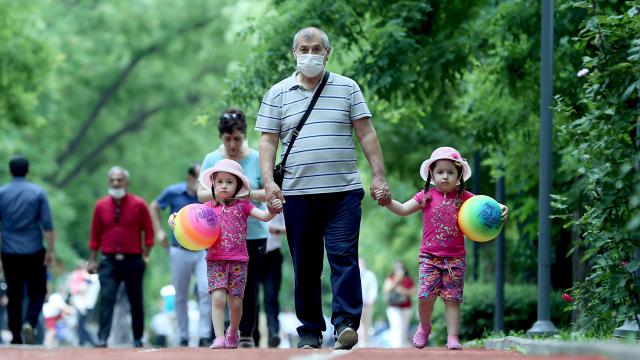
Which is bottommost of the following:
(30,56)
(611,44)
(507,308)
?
(507,308)

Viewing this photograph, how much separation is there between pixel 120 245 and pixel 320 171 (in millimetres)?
6218

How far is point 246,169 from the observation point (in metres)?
14.4

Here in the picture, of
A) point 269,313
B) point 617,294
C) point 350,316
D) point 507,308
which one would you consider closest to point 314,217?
point 350,316

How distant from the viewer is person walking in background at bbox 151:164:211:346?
54.9 feet

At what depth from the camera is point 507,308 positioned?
21078 millimetres

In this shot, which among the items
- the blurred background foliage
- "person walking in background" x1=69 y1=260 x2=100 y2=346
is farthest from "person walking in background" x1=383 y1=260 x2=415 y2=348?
"person walking in background" x1=69 y1=260 x2=100 y2=346

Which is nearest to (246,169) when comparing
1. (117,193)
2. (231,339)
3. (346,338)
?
(231,339)

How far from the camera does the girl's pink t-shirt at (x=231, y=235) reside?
12.9 meters

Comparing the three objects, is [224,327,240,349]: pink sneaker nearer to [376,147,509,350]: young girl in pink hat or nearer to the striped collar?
[376,147,509,350]: young girl in pink hat

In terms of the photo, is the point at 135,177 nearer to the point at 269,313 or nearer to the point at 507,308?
the point at 507,308

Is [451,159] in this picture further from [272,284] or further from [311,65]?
[272,284]

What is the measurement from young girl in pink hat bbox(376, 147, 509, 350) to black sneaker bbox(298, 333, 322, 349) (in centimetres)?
90

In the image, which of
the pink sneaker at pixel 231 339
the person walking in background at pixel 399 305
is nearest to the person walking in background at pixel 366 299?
the person walking in background at pixel 399 305

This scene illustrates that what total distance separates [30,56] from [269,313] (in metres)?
12.4
